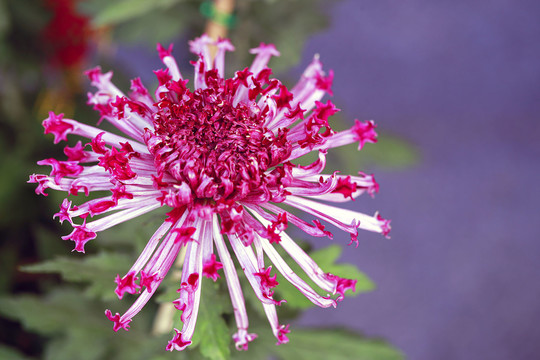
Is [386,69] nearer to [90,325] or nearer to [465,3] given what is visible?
[465,3]

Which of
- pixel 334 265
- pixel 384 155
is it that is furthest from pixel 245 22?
pixel 334 265

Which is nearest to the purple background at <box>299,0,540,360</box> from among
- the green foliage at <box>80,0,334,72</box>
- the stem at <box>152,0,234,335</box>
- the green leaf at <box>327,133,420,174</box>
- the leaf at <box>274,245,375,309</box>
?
the green leaf at <box>327,133,420,174</box>

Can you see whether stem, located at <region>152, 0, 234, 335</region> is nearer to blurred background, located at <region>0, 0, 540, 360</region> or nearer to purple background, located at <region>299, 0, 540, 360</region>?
blurred background, located at <region>0, 0, 540, 360</region>

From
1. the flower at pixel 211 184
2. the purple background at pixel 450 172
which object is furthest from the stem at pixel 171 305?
the purple background at pixel 450 172

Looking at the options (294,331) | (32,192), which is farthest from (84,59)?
(294,331)

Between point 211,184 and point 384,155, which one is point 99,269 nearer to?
point 211,184
